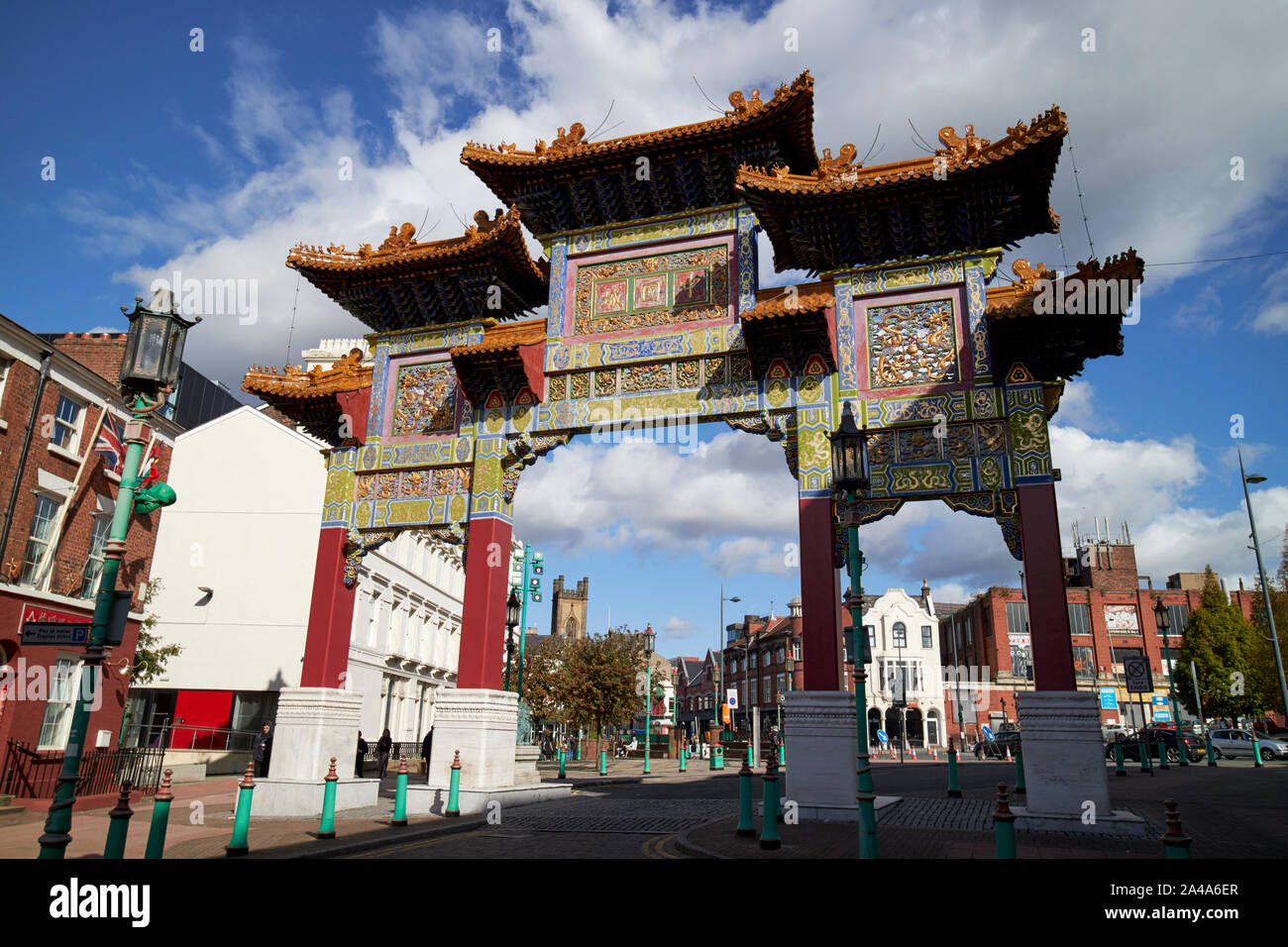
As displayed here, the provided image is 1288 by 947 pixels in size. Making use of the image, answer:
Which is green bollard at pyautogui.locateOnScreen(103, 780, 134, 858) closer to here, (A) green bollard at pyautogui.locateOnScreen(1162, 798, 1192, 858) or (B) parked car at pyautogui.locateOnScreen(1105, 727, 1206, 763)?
(A) green bollard at pyautogui.locateOnScreen(1162, 798, 1192, 858)

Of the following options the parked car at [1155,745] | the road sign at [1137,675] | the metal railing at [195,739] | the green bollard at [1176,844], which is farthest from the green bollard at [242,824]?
the parked car at [1155,745]

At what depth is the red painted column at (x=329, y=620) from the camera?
58.4 feet

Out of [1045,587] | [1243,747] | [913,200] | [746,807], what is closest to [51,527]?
[746,807]

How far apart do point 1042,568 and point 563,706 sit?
35531 mm

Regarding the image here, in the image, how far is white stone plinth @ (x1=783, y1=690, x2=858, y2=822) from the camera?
42.9ft

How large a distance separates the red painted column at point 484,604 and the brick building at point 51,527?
22.2 ft

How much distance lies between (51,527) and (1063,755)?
2170 centimetres

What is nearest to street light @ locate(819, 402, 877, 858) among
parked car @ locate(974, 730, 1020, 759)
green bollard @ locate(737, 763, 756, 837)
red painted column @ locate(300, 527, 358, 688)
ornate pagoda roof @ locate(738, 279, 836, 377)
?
green bollard @ locate(737, 763, 756, 837)

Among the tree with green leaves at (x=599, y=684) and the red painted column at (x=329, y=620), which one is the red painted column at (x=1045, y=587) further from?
the tree with green leaves at (x=599, y=684)

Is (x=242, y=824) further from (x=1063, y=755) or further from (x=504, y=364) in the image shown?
(x=1063, y=755)

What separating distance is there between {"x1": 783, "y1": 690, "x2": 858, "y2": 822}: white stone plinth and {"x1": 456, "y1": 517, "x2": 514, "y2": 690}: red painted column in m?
6.45

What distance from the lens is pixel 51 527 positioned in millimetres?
19344
